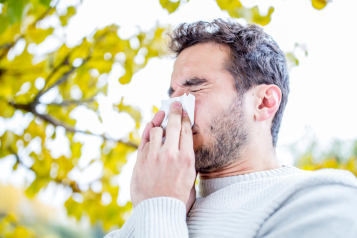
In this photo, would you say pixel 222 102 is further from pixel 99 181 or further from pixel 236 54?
pixel 99 181

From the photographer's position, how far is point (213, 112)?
114cm

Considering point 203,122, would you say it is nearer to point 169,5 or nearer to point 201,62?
point 201,62

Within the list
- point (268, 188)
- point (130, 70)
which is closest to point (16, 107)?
point (130, 70)

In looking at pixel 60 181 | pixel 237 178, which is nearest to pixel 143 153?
pixel 237 178

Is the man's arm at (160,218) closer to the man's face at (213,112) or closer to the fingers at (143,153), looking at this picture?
the fingers at (143,153)

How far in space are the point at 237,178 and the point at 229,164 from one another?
0.35 feet

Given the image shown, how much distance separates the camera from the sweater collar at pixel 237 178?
1.05 m

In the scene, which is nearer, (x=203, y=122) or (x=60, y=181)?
(x=203, y=122)

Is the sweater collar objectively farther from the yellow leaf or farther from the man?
the yellow leaf

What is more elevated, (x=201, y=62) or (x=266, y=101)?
(x=201, y=62)

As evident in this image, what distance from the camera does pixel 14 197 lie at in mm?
4133

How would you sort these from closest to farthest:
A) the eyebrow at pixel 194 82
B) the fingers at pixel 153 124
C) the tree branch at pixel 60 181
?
the fingers at pixel 153 124
the eyebrow at pixel 194 82
the tree branch at pixel 60 181

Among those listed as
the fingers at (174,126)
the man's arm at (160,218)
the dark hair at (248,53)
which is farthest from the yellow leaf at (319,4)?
the man's arm at (160,218)

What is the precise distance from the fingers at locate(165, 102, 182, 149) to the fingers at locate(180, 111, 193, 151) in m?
0.02
